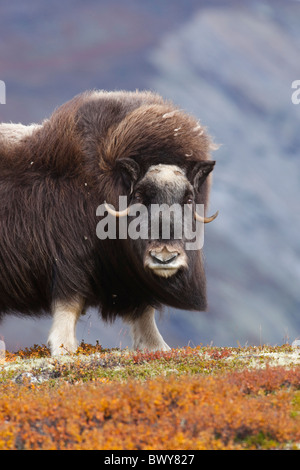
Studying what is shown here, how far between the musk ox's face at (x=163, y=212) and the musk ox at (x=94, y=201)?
1 cm

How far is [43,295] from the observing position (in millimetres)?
7250

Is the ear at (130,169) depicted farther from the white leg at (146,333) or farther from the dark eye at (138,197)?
the white leg at (146,333)

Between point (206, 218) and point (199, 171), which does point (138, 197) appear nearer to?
point (199, 171)

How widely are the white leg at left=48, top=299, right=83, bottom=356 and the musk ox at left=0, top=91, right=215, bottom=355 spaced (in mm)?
11

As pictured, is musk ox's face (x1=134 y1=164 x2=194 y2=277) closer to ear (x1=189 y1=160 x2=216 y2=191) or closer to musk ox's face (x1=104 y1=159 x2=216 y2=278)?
musk ox's face (x1=104 y1=159 x2=216 y2=278)

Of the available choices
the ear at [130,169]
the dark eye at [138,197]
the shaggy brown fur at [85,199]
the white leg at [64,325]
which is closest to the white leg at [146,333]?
the shaggy brown fur at [85,199]

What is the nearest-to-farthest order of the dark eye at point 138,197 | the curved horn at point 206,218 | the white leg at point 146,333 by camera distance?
the dark eye at point 138,197 < the curved horn at point 206,218 < the white leg at point 146,333

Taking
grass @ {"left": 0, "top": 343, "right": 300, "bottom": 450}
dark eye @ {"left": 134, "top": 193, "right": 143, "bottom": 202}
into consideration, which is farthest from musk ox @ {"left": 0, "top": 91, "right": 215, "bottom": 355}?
grass @ {"left": 0, "top": 343, "right": 300, "bottom": 450}

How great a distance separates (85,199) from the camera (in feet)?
22.7

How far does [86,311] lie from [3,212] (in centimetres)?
148

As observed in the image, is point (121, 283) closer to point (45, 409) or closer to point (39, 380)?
point (39, 380)

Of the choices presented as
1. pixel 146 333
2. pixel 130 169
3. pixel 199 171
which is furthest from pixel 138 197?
pixel 146 333

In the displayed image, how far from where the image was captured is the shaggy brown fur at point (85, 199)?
6.75 meters
